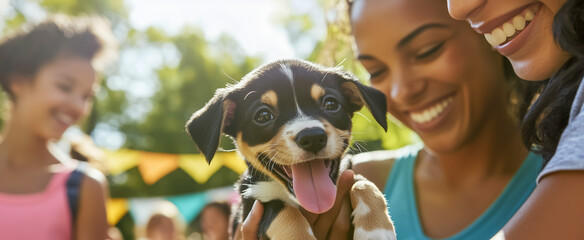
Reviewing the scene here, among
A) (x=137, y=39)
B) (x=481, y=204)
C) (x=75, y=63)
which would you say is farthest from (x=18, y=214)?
(x=137, y=39)

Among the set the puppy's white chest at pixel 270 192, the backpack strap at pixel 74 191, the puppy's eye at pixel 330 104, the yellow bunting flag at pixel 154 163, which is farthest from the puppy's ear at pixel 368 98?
the yellow bunting flag at pixel 154 163

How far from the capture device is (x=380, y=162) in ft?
12.6

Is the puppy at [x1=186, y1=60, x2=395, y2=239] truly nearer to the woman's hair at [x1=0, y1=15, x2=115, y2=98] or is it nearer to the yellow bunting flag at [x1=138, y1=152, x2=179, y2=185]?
the woman's hair at [x1=0, y1=15, x2=115, y2=98]

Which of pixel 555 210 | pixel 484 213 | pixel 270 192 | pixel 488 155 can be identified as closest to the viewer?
pixel 555 210

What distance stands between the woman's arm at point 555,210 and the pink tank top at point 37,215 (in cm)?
300

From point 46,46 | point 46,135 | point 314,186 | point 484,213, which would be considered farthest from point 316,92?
point 46,46

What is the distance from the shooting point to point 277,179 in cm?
245

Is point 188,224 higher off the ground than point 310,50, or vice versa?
point 310,50

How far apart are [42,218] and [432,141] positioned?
2.70 m

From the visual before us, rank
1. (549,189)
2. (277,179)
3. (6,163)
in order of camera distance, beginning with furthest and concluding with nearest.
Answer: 1. (6,163)
2. (277,179)
3. (549,189)

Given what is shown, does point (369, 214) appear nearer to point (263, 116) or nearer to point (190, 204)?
point (263, 116)

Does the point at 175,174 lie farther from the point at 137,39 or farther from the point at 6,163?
the point at 6,163

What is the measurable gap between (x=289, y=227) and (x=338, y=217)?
256mm

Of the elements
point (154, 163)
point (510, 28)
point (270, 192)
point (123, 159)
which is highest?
point (510, 28)
